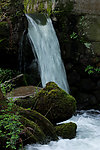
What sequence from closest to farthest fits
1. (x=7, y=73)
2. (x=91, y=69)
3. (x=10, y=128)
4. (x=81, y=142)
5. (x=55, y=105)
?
(x=10, y=128)
(x=81, y=142)
(x=55, y=105)
(x=7, y=73)
(x=91, y=69)

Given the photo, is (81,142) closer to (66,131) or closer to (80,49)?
(66,131)

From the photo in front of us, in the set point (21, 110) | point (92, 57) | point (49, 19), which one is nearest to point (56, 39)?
point (49, 19)

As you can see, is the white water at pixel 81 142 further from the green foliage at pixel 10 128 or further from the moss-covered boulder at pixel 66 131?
the green foliage at pixel 10 128

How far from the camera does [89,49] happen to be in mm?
8508

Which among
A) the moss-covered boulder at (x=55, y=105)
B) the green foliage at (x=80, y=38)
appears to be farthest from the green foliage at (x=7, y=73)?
the moss-covered boulder at (x=55, y=105)

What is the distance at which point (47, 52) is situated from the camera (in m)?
8.21

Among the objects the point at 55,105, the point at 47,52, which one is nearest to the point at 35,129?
the point at 55,105

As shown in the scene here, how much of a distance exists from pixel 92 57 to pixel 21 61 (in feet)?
8.89

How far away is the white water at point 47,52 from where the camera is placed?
7.95 m

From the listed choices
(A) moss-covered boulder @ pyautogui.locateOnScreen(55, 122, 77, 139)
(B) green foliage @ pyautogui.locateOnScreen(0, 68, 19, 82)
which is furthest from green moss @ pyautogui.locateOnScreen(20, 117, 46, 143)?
(B) green foliage @ pyautogui.locateOnScreen(0, 68, 19, 82)

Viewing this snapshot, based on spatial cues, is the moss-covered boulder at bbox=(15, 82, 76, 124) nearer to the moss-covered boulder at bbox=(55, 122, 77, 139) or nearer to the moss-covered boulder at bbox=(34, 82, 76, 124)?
the moss-covered boulder at bbox=(34, 82, 76, 124)

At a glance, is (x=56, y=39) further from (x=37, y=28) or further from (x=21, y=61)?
(x=21, y=61)

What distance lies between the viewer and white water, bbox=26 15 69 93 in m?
7.95

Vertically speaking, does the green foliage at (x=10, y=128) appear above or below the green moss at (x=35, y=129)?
above
